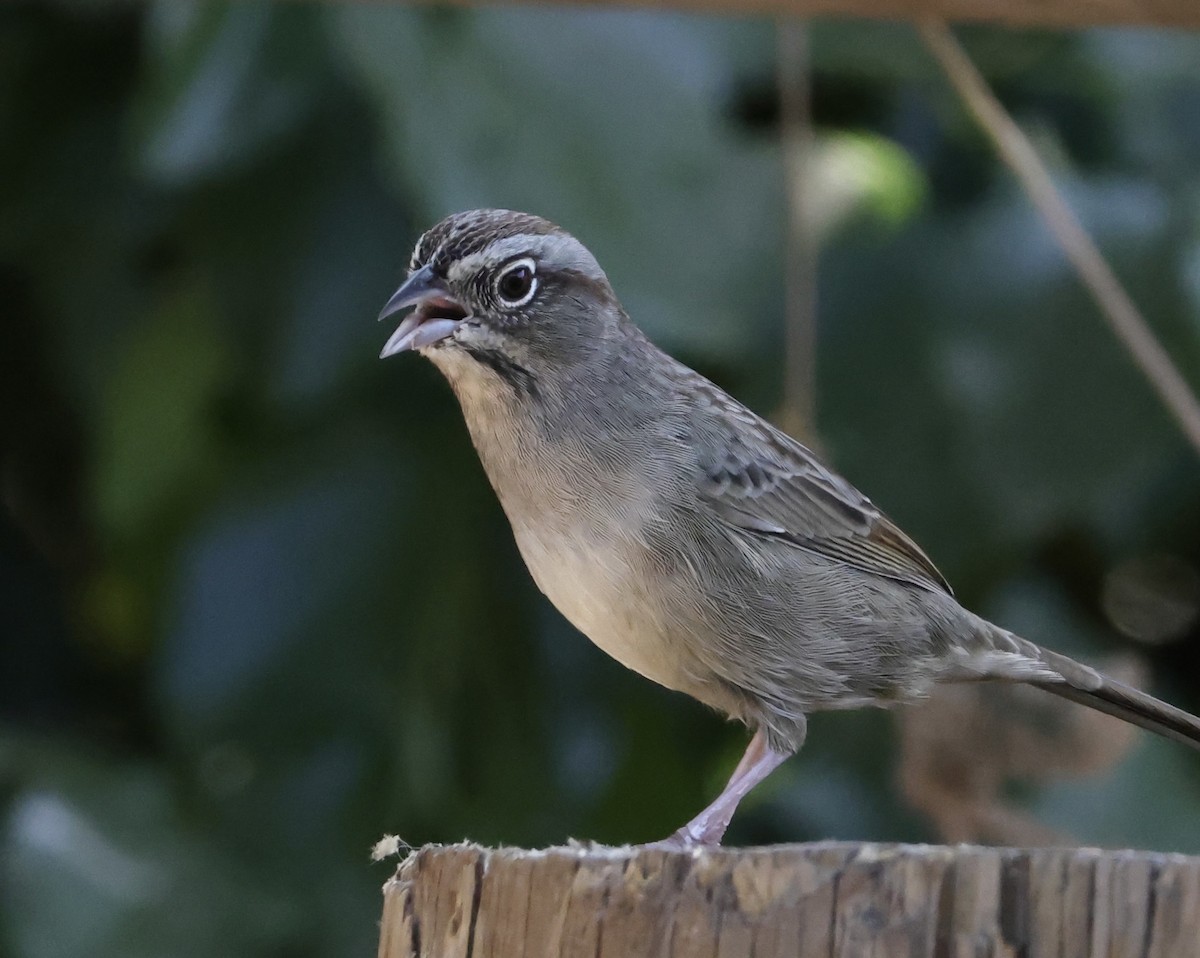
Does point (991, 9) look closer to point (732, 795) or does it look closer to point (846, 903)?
point (732, 795)

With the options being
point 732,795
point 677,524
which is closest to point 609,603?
point 677,524

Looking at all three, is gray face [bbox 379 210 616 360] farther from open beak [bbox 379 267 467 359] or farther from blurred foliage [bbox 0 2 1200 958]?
blurred foliage [bbox 0 2 1200 958]

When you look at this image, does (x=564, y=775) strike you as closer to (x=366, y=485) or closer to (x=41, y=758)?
(x=366, y=485)

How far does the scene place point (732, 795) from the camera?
3383 millimetres

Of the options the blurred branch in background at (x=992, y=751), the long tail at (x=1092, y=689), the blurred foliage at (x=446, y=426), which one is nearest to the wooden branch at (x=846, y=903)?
the long tail at (x=1092, y=689)

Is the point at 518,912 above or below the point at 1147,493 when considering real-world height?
below

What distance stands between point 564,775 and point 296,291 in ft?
4.98

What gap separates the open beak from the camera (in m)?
3.26

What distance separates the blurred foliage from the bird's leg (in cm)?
126

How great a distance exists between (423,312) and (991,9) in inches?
49.5

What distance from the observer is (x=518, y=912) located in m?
2.32

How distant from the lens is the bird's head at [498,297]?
3316 millimetres

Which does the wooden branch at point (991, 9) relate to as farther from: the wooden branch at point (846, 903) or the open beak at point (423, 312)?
the wooden branch at point (846, 903)

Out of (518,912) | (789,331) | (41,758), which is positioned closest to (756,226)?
(789,331)
